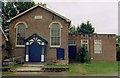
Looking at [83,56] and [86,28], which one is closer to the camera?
[83,56]

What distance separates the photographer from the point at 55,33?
108 feet

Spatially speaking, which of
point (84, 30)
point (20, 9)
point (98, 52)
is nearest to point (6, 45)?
→ point (98, 52)

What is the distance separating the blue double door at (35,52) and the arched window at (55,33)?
1916mm

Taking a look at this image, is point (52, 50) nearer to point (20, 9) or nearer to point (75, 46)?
point (75, 46)

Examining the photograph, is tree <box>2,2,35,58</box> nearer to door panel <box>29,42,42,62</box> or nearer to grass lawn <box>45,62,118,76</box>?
door panel <box>29,42,42,62</box>

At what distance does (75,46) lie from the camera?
38.4 m

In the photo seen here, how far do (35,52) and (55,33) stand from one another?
3.54 metres

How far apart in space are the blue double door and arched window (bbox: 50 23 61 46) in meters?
1.92

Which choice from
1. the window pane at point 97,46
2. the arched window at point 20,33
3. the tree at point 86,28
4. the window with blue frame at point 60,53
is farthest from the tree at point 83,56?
the tree at point 86,28

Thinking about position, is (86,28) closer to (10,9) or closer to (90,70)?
(10,9)

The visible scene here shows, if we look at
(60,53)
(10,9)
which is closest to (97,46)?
(60,53)

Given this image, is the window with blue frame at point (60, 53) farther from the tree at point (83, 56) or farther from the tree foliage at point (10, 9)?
the tree foliage at point (10, 9)

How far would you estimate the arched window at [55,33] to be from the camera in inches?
1282

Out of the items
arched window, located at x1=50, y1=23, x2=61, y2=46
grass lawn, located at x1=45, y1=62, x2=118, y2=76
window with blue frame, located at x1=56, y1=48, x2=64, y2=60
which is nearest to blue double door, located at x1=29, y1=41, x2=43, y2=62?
arched window, located at x1=50, y1=23, x2=61, y2=46
